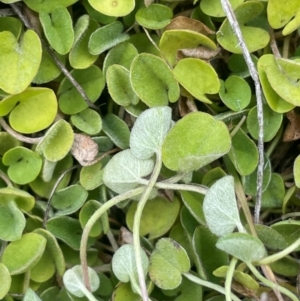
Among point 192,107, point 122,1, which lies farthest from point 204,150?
point 122,1

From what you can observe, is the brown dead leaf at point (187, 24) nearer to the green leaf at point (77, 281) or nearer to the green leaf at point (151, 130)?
the green leaf at point (151, 130)

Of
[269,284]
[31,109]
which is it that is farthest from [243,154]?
[31,109]

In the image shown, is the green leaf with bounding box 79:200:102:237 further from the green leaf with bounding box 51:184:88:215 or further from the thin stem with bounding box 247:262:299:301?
the thin stem with bounding box 247:262:299:301

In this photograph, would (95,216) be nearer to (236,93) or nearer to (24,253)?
(24,253)

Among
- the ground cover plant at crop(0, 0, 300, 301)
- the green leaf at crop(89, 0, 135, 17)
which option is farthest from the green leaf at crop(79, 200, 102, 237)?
the green leaf at crop(89, 0, 135, 17)

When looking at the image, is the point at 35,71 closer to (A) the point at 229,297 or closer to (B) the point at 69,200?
(B) the point at 69,200
